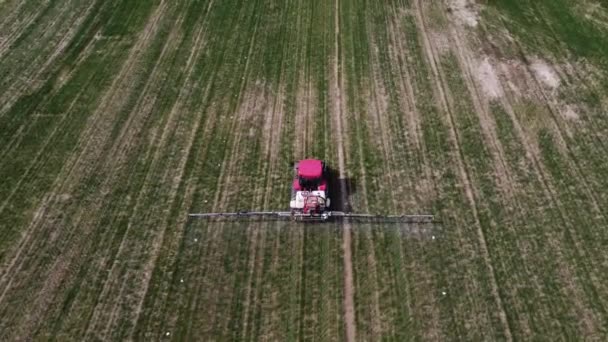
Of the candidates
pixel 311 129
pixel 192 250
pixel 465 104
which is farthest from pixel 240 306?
pixel 465 104

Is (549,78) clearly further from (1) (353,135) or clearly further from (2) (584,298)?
(2) (584,298)

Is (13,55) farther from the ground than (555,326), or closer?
farther from the ground

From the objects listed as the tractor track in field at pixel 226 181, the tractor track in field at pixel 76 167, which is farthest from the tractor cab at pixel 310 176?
the tractor track in field at pixel 76 167

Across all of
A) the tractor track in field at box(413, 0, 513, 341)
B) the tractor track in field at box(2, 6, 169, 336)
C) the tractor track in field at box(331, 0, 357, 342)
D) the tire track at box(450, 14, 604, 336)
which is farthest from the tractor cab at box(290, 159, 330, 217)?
the tractor track in field at box(2, 6, 169, 336)

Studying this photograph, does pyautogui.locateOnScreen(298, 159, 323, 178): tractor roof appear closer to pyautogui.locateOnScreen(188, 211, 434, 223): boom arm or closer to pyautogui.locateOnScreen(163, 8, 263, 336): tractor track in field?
pyautogui.locateOnScreen(188, 211, 434, 223): boom arm

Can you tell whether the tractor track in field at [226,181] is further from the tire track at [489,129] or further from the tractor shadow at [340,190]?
the tire track at [489,129]

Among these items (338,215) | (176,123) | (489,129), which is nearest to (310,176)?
(338,215)
